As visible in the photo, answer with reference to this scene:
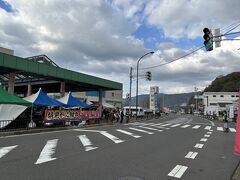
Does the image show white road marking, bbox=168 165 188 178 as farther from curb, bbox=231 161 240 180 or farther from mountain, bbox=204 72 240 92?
mountain, bbox=204 72 240 92

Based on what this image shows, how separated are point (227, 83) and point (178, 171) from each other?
411 ft

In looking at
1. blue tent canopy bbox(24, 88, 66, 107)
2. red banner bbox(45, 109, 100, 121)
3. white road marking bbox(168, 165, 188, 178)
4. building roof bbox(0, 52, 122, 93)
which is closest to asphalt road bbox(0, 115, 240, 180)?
white road marking bbox(168, 165, 188, 178)

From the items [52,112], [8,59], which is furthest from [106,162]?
[8,59]

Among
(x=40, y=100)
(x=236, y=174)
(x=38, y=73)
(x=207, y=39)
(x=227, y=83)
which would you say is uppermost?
(x=227, y=83)

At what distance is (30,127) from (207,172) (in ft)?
46.0

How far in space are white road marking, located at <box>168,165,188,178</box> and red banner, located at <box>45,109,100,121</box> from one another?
46.4ft

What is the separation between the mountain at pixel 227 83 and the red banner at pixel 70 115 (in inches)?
3924

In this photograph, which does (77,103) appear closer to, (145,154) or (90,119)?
(90,119)

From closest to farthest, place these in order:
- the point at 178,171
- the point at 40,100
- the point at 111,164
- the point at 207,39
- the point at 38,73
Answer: the point at 178,171, the point at 111,164, the point at 207,39, the point at 40,100, the point at 38,73

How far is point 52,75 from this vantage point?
993 inches

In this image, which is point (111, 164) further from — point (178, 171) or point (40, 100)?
point (40, 100)

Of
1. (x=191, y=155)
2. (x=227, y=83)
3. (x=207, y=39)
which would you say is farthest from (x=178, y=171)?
(x=227, y=83)

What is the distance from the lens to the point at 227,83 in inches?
4835

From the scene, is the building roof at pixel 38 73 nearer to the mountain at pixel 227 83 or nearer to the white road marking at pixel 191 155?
the white road marking at pixel 191 155
